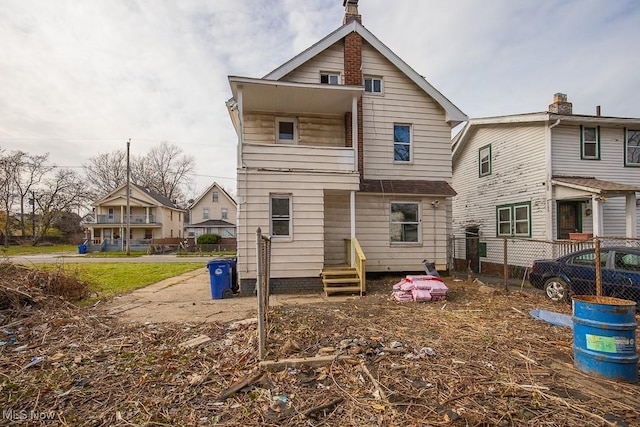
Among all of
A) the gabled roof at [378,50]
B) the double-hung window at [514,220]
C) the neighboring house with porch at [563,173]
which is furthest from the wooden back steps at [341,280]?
the double-hung window at [514,220]

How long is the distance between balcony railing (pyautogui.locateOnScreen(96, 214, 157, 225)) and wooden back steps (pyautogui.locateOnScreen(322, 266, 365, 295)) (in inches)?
1516

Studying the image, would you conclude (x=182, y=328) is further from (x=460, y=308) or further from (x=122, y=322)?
(x=460, y=308)

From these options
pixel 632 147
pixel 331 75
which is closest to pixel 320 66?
pixel 331 75

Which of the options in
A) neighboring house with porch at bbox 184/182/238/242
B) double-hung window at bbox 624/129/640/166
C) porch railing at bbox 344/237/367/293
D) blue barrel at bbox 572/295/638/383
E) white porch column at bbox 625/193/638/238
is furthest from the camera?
neighboring house with porch at bbox 184/182/238/242

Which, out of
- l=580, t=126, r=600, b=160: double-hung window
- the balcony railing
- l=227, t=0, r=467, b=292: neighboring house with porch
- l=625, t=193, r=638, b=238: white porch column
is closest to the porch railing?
l=227, t=0, r=467, b=292: neighboring house with porch

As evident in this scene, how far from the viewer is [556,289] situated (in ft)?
27.7

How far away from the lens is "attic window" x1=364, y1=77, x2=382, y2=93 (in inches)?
468

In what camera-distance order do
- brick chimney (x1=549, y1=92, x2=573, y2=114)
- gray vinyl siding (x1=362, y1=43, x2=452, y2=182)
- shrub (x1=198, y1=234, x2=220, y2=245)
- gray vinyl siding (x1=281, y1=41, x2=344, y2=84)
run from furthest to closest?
shrub (x1=198, y1=234, x2=220, y2=245)
brick chimney (x1=549, y1=92, x2=573, y2=114)
gray vinyl siding (x1=362, y1=43, x2=452, y2=182)
gray vinyl siding (x1=281, y1=41, x2=344, y2=84)

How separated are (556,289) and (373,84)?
9.00 meters

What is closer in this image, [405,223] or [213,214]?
[405,223]

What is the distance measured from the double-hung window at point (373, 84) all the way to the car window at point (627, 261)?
875cm

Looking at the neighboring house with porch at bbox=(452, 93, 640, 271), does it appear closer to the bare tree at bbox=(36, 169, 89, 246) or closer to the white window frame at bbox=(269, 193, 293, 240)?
the white window frame at bbox=(269, 193, 293, 240)

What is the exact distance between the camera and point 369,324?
235 inches

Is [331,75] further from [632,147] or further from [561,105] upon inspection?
[632,147]
